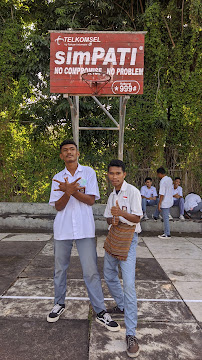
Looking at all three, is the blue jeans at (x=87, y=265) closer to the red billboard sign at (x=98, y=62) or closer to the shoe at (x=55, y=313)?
the shoe at (x=55, y=313)

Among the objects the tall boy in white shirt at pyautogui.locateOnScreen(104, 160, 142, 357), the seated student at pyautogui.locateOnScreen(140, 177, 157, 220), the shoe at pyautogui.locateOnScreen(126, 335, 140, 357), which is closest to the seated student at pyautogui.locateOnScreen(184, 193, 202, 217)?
the seated student at pyautogui.locateOnScreen(140, 177, 157, 220)

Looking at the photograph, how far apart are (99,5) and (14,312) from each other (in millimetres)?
9110

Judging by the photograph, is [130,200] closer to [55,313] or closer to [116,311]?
[116,311]

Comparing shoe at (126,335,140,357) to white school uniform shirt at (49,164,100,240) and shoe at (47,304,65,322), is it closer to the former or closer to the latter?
shoe at (47,304,65,322)

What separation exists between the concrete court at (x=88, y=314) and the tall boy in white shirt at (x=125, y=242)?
0.33 m

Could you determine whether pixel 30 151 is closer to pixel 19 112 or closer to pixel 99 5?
pixel 19 112

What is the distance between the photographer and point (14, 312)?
134 inches

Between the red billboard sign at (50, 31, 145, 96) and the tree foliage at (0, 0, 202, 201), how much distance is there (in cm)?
258

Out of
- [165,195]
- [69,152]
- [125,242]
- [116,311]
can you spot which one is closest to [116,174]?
[69,152]

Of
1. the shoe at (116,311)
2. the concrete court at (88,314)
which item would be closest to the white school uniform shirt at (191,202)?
the concrete court at (88,314)

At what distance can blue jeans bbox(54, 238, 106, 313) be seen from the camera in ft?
9.74

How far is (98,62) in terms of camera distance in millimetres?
6805

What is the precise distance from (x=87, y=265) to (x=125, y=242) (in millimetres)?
519

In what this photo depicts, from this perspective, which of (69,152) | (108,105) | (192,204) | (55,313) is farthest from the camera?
(108,105)
